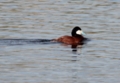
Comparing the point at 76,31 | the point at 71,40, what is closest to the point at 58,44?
the point at 71,40

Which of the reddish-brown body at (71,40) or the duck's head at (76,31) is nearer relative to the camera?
the reddish-brown body at (71,40)

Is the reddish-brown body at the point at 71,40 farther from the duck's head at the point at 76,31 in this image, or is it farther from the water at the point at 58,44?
the water at the point at 58,44

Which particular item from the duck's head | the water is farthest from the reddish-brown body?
the water

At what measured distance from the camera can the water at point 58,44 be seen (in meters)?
16.0

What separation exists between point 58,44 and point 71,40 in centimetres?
106

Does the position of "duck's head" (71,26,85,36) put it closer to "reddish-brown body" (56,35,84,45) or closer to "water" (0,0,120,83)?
"reddish-brown body" (56,35,84,45)

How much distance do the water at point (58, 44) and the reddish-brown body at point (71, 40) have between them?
0.46 metres

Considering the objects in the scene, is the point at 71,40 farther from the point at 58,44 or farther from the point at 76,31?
the point at 58,44

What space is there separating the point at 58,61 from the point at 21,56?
128 centimetres

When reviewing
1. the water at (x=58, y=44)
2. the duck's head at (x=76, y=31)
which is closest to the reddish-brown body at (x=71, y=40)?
the duck's head at (x=76, y=31)

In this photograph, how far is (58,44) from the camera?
21.5m

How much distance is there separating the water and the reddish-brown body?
0.46 meters

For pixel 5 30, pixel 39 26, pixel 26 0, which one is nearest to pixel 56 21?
pixel 39 26

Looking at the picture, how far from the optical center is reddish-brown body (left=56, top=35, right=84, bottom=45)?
21584 mm
